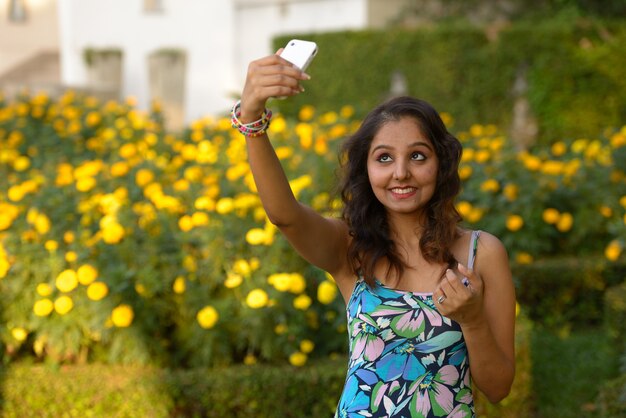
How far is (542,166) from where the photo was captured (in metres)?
6.04

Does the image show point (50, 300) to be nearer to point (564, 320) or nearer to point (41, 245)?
point (41, 245)

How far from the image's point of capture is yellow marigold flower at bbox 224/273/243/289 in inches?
148

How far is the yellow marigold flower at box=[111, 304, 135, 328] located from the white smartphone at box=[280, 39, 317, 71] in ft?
7.13

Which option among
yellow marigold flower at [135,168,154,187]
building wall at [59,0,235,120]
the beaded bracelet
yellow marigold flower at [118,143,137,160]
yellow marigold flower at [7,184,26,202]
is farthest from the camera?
building wall at [59,0,235,120]

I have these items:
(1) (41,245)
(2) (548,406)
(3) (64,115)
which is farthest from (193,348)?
(3) (64,115)

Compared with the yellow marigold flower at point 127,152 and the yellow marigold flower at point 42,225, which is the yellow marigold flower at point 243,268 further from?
the yellow marigold flower at point 127,152

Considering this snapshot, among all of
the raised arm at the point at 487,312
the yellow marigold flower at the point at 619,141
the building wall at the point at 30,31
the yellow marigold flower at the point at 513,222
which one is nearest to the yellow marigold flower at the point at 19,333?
the raised arm at the point at 487,312

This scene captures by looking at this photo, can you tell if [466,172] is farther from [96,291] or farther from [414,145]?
[414,145]

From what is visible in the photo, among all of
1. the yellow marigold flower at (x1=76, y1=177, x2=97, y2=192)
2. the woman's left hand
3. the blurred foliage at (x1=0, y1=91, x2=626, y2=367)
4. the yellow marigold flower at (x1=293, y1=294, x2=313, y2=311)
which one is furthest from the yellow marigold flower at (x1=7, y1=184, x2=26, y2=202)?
the woman's left hand

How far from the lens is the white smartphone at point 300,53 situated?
5.51 feet

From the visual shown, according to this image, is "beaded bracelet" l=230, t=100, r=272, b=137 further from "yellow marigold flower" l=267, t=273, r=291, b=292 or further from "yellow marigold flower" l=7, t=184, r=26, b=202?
"yellow marigold flower" l=7, t=184, r=26, b=202

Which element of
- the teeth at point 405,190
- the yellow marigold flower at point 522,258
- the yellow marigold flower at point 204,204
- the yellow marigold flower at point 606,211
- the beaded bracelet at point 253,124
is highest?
the beaded bracelet at point 253,124

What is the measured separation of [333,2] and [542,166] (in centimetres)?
1017

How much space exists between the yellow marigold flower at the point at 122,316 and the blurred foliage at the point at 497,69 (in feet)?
23.2
